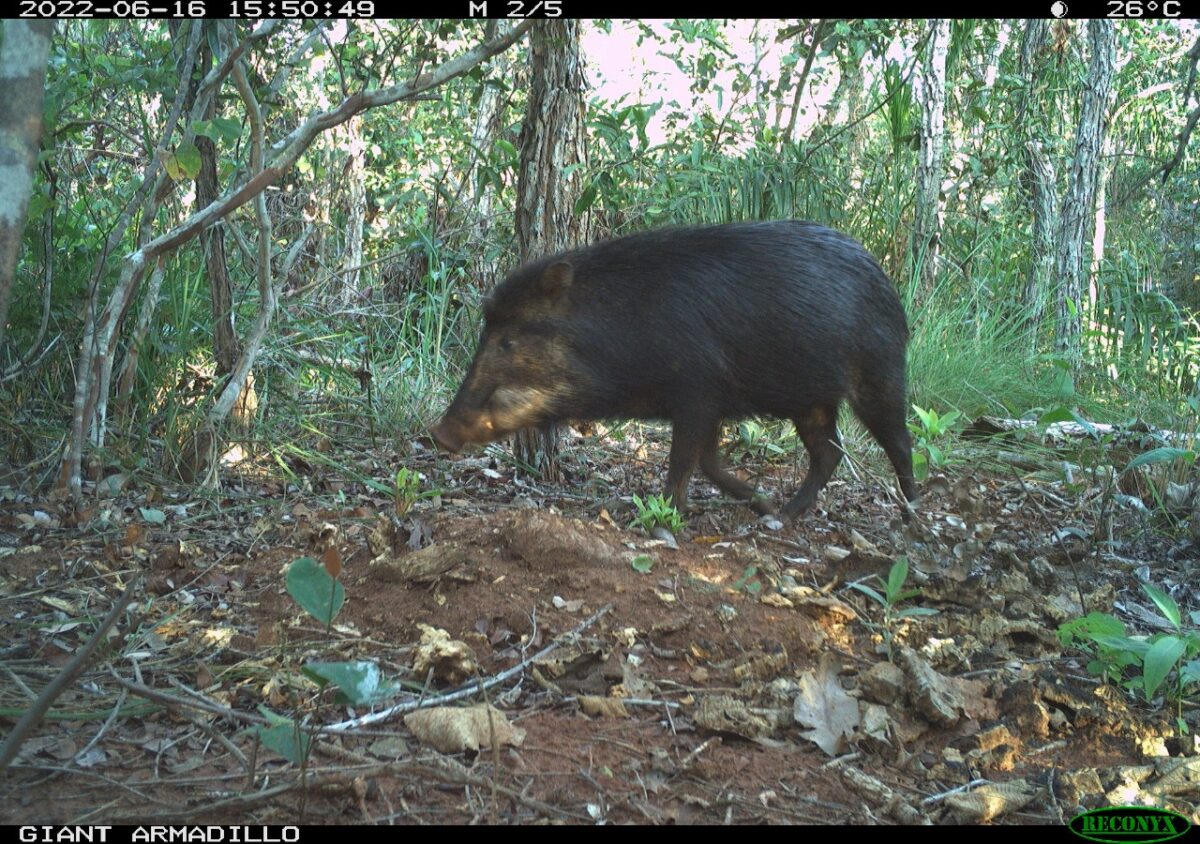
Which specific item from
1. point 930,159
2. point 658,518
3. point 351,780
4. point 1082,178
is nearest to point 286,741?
point 351,780

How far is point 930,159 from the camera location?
7.43 metres

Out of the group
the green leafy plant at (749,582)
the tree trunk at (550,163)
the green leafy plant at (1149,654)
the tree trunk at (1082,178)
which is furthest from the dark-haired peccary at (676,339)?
the tree trunk at (1082,178)

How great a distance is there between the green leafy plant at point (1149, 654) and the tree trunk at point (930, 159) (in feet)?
15.4

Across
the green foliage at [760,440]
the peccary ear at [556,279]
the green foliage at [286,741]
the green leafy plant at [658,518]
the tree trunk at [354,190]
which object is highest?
the tree trunk at [354,190]

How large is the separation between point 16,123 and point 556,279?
2807mm

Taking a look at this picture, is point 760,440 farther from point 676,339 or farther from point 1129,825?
point 1129,825

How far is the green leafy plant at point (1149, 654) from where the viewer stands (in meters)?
2.44

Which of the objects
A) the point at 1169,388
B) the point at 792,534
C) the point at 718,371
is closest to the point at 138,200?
the point at 718,371

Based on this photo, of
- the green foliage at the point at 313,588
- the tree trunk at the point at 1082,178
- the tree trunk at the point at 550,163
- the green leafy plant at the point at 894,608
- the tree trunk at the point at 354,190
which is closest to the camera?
the green foliage at the point at 313,588

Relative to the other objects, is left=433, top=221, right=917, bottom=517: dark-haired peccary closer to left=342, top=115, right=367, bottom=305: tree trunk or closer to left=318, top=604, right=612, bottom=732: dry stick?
left=318, top=604, right=612, bottom=732: dry stick

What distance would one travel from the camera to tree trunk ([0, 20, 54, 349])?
5.99 ft

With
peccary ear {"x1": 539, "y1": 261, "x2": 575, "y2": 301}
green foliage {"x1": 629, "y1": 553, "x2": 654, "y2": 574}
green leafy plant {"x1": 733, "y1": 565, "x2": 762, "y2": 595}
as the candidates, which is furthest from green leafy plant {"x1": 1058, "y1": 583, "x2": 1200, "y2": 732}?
peccary ear {"x1": 539, "y1": 261, "x2": 575, "y2": 301}

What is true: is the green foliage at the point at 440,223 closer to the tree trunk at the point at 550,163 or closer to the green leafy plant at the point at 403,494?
the tree trunk at the point at 550,163

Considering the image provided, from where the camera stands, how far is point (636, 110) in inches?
229
